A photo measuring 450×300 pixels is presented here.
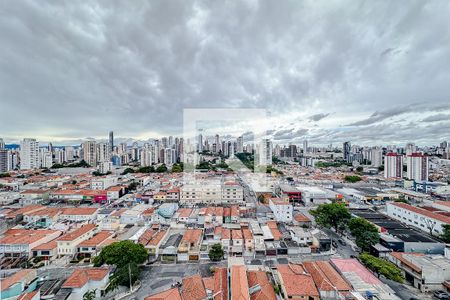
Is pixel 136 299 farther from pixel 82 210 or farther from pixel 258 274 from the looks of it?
pixel 82 210

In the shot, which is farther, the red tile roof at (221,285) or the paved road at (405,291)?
the paved road at (405,291)

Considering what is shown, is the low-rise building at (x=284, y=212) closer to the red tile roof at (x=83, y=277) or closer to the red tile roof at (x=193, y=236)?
the red tile roof at (x=193, y=236)

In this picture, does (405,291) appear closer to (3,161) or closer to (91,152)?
(91,152)

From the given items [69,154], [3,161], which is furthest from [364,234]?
[69,154]

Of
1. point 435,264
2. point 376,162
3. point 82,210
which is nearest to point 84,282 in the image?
point 82,210

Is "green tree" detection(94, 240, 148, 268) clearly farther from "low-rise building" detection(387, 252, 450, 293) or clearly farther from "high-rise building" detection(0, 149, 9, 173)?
"high-rise building" detection(0, 149, 9, 173)

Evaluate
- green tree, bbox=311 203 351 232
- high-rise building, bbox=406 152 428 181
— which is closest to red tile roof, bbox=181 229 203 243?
green tree, bbox=311 203 351 232

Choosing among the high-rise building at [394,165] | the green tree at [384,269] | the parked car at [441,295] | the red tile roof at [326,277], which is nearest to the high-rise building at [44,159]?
the red tile roof at [326,277]
